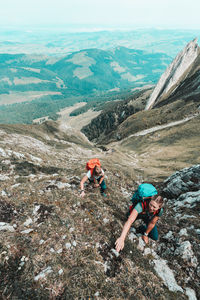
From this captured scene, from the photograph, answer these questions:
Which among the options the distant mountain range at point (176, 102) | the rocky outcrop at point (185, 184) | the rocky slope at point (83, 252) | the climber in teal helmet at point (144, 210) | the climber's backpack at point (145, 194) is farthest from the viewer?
the distant mountain range at point (176, 102)

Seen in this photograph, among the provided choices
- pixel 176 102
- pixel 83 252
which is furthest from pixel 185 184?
pixel 176 102

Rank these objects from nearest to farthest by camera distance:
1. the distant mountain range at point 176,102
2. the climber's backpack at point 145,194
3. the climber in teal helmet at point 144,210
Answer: the climber in teal helmet at point 144,210, the climber's backpack at point 145,194, the distant mountain range at point 176,102

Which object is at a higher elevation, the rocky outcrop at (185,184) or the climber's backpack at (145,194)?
the climber's backpack at (145,194)

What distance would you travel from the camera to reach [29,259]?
270 inches

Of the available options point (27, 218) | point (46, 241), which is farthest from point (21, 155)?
point (46, 241)

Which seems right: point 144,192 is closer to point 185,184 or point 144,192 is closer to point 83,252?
point 83,252

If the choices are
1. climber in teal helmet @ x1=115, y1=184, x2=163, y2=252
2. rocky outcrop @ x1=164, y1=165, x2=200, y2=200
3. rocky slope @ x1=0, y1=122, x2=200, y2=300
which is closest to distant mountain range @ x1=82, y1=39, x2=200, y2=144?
rocky outcrop @ x1=164, y1=165, x2=200, y2=200

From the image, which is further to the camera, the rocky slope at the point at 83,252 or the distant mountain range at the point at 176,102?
the distant mountain range at the point at 176,102

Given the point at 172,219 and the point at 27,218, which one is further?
the point at 172,219

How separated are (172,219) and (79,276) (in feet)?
27.7

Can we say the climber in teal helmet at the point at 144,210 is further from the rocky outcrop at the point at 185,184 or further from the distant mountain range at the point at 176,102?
the distant mountain range at the point at 176,102

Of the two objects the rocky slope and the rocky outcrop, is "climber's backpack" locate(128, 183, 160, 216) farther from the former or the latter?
the rocky outcrop

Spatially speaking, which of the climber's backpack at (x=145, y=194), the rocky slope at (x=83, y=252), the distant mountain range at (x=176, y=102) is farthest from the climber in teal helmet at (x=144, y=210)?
the distant mountain range at (x=176, y=102)

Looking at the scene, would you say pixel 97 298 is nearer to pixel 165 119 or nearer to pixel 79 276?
pixel 79 276
